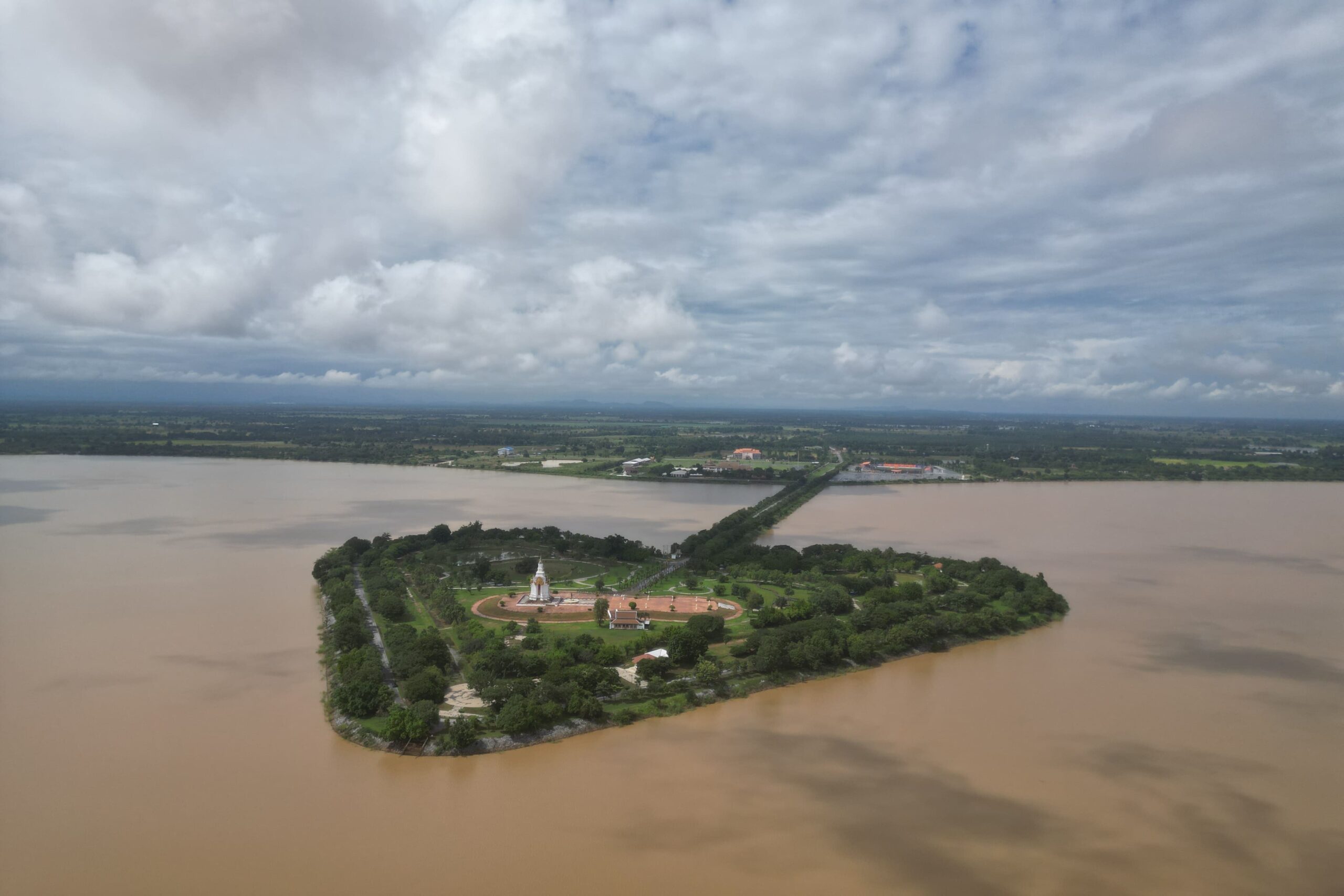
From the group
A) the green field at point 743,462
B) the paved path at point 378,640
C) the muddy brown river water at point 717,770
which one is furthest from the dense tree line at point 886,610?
the green field at point 743,462

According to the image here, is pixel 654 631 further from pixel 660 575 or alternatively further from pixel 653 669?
pixel 660 575

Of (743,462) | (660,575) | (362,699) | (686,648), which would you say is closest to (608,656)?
(686,648)

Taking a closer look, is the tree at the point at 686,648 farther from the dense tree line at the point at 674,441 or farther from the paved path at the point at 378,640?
the dense tree line at the point at 674,441

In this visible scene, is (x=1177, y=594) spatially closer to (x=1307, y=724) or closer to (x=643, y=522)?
(x=1307, y=724)

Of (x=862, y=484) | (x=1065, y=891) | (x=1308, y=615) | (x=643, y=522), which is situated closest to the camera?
(x=1065, y=891)

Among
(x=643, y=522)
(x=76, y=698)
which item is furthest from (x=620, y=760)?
(x=643, y=522)
